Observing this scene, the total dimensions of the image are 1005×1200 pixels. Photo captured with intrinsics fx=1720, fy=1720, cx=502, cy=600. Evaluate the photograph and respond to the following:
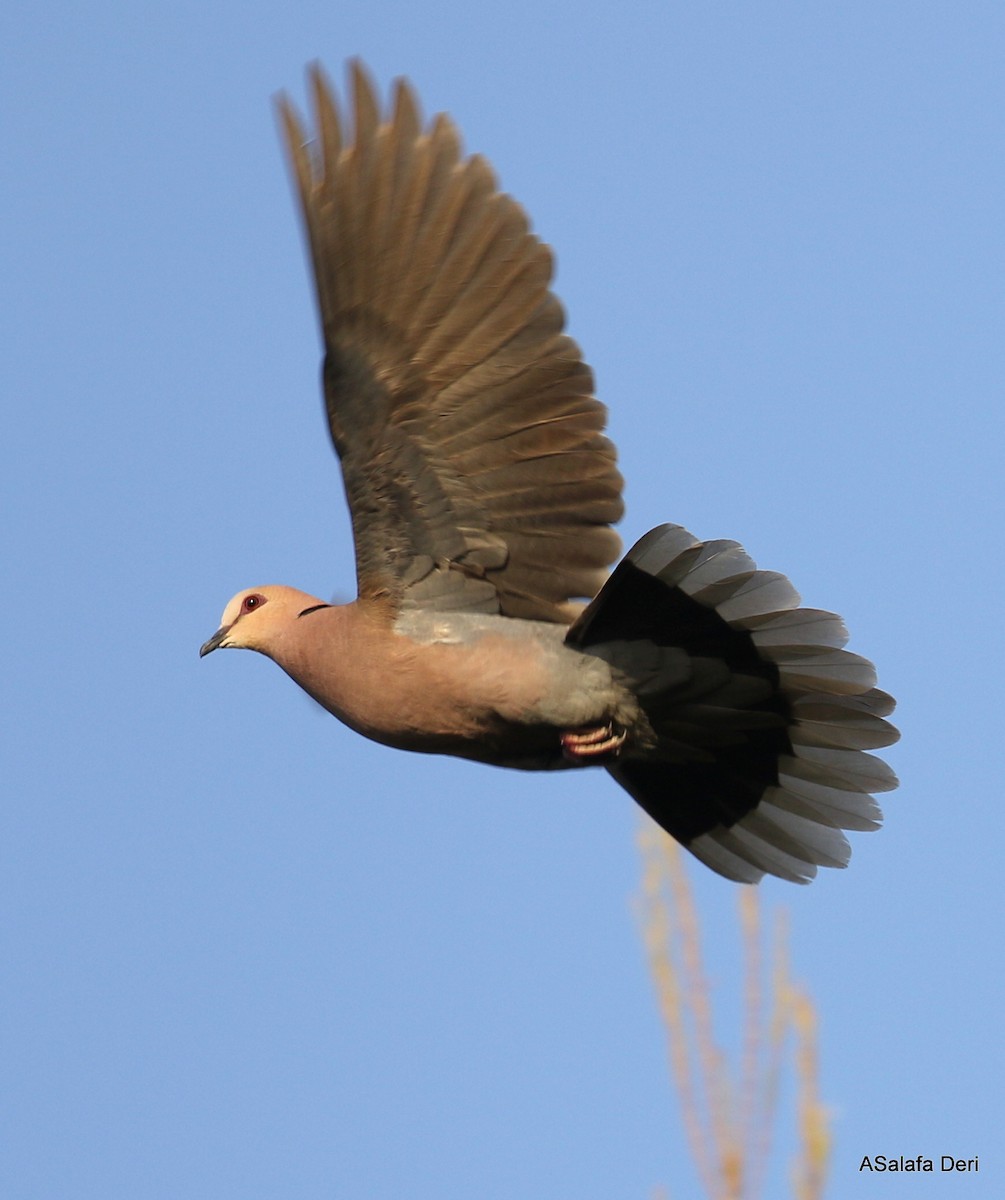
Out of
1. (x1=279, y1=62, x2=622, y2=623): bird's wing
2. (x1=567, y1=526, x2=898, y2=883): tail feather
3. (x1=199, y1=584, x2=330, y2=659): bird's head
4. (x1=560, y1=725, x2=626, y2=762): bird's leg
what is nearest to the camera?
(x1=279, y1=62, x2=622, y2=623): bird's wing

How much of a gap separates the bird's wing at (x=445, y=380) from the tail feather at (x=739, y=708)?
21cm

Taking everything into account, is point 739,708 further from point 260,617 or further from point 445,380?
point 260,617

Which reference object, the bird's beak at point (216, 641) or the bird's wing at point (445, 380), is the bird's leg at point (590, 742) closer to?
the bird's wing at point (445, 380)

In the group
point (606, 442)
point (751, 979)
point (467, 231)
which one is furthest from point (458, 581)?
point (751, 979)

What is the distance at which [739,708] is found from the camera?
4.89 m

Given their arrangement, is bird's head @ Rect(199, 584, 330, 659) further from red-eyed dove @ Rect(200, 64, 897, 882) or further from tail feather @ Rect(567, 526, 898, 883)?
tail feather @ Rect(567, 526, 898, 883)

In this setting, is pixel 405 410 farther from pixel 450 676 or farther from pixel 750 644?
pixel 750 644

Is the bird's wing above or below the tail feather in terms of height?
above

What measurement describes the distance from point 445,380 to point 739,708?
4.16 ft

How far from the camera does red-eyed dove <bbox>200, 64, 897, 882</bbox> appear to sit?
4.38 metres

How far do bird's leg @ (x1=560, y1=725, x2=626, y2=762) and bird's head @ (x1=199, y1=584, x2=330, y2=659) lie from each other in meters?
0.88

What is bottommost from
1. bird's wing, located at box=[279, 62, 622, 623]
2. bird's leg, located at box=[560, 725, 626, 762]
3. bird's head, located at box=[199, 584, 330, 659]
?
bird's leg, located at box=[560, 725, 626, 762]

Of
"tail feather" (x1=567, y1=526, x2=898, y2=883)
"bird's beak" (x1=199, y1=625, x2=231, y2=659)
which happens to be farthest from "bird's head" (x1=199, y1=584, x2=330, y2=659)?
"tail feather" (x1=567, y1=526, x2=898, y2=883)

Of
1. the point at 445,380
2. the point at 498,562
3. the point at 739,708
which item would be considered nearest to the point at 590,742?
the point at 739,708
